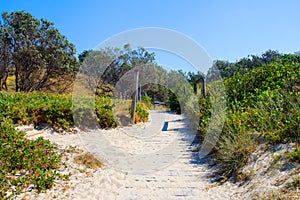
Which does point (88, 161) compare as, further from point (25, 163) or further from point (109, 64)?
point (109, 64)

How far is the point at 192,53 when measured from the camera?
21.2 feet

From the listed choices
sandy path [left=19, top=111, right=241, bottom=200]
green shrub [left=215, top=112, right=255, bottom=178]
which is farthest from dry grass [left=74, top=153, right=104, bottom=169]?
green shrub [left=215, top=112, right=255, bottom=178]

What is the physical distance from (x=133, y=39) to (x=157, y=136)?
283 cm

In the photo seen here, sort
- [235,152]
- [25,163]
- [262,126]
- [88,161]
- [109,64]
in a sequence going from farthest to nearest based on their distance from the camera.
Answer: [109,64], [88,161], [262,126], [235,152], [25,163]

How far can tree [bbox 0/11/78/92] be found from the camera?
44.9 feet

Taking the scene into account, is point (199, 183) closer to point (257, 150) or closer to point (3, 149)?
point (257, 150)

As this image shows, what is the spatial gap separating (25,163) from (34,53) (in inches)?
489

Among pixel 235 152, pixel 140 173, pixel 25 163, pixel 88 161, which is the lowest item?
pixel 140 173

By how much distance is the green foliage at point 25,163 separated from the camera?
2.98 metres

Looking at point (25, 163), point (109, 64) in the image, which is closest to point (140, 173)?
point (25, 163)

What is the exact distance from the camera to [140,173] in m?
3.98

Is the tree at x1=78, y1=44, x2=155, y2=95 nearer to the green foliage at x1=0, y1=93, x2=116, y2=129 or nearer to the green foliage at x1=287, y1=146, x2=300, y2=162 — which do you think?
the green foliage at x1=0, y1=93, x2=116, y2=129

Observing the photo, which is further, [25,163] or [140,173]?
[140,173]

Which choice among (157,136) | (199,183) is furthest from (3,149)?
(157,136)
